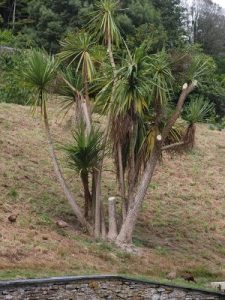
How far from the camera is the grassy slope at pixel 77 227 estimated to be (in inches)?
404

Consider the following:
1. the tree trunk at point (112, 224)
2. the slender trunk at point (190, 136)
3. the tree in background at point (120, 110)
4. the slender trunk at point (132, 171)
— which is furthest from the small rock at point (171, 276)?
the slender trunk at point (190, 136)

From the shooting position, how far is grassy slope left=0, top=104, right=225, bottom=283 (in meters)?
10.3

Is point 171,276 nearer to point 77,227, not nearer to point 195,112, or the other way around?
point 77,227

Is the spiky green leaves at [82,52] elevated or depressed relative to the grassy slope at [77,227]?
elevated

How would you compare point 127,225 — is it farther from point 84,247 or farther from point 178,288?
point 178,288

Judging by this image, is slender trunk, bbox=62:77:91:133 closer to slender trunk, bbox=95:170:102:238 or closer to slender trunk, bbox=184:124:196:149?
slender trunk, bbox=95:170:102:238

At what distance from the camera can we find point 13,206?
12.2 metres

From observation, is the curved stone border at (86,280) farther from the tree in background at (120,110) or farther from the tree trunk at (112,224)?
the tree trunk at (112,224)

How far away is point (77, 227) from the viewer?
1227 centimetres

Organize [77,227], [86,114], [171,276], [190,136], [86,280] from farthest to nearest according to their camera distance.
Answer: [86,114], [77,227], [190,136], [171,276], [86,280]

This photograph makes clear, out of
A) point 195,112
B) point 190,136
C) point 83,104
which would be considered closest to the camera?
point 195,112

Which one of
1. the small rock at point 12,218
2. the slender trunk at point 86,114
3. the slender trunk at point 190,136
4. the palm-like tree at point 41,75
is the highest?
the palm-like tree at point 41,75

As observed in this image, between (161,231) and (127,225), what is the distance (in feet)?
6.60

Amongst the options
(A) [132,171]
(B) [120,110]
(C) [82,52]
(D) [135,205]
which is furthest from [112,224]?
(C) [82,52]
